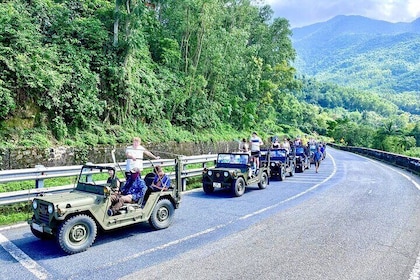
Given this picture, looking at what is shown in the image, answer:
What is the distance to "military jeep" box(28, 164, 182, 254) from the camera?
546 cm

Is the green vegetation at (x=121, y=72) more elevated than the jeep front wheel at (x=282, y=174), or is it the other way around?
the green vegetation at (x=121, y=72)

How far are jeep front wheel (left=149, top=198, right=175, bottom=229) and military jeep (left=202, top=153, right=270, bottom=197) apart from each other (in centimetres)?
372

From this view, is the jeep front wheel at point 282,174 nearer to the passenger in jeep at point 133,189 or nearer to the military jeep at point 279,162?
the military jeep at point 279,162

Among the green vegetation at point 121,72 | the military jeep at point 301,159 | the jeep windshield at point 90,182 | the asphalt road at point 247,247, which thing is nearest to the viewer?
the asphalt road at point 247,247

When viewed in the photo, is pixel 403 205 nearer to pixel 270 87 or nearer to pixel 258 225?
pixel 258 225

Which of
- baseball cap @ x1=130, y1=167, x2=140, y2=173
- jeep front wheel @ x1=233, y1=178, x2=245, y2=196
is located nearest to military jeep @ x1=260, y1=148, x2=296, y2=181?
jeep front wheel @ x1=233, y1=178, x2=245, y2=196

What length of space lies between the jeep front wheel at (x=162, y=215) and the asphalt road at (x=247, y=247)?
0.52 ft

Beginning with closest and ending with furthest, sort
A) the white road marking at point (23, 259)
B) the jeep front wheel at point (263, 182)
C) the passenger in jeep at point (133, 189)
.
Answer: the white road marking at point (23, 259), the passenger in jeep at point (133, 189), the jeep front wheel at point (263, 182)

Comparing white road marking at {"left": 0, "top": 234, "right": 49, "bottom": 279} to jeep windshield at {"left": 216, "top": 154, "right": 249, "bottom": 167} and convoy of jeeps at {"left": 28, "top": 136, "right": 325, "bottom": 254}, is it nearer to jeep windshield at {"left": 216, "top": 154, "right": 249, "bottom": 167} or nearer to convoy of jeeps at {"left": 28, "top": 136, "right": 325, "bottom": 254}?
convoy of jeeps at {"left": 28, "top": 136, "right": 325, "bottom": 254}

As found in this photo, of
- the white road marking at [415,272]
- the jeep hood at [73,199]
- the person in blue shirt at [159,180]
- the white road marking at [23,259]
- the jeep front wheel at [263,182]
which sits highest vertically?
the person in blue shirt at [159,180]

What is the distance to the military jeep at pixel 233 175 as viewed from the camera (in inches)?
422

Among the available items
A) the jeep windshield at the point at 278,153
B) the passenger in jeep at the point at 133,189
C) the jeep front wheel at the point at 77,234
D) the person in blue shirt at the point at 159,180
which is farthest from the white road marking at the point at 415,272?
the jeep windshield at the point at 278,153

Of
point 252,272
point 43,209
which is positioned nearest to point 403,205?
point 252,272

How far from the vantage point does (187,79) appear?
67.1 feet
